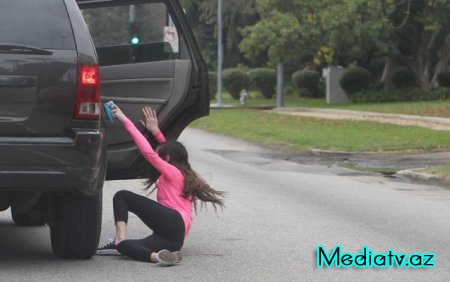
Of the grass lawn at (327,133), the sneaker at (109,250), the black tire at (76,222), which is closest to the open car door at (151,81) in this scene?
the sneaker at (109,250)

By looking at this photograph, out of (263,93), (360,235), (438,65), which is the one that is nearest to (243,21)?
(263,93)

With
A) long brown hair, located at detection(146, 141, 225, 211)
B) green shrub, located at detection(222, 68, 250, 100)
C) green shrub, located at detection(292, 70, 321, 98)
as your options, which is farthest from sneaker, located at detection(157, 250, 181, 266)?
green shrub, located at detection(222, 68, 250, 100)

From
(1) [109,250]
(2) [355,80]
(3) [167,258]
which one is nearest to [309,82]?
(2) [355,80]

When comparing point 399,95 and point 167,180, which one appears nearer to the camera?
point 167,180

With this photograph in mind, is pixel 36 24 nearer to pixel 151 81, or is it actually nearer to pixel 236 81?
pixel 151 81

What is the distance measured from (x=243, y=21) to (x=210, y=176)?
142 feet

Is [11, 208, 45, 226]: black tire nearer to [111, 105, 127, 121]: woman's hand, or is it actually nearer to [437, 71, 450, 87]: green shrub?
[111, 105, 127, 121]: woman's hand

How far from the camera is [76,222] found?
7391 millimetres

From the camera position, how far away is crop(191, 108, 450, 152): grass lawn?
22141 millimetres

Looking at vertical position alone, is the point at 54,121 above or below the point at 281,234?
above

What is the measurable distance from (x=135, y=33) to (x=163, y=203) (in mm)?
1846

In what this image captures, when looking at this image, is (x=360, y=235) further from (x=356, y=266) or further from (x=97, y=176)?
(x=97, y=176)

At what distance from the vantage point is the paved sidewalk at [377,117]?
26828 mm

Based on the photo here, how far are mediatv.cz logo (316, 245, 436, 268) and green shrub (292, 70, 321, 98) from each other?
4456cm
